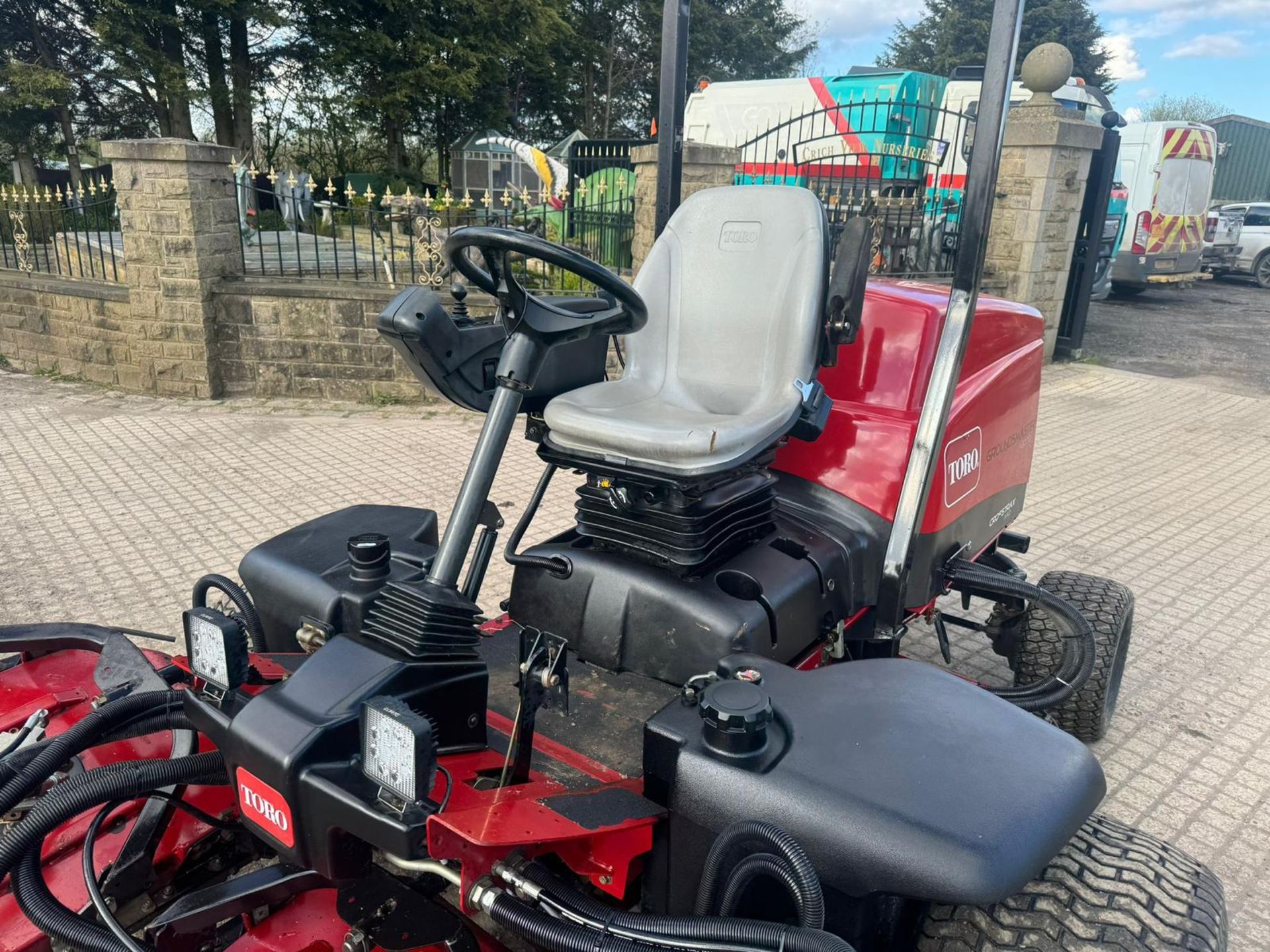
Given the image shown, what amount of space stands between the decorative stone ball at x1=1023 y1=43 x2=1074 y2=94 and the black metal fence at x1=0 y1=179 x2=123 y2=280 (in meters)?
8.02

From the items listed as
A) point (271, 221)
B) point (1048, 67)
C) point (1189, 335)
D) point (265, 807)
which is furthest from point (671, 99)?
point (1189, 335)

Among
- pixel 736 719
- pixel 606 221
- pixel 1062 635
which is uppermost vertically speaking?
pixel 606 221

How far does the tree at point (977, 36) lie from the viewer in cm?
3002

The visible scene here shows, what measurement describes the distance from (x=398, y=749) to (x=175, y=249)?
688 centimetres

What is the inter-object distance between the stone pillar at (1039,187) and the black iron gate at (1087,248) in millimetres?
269

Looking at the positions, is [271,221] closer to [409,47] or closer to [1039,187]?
[1039,187]

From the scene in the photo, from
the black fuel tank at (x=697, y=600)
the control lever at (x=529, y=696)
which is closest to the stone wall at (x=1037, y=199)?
the black fuel tank at (x=697, y=600)

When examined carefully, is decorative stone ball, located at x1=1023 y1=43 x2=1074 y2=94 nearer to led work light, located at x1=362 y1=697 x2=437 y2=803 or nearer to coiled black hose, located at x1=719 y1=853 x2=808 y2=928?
coiled black hose, located at x1=719 y1=853 x2=808 y2=928

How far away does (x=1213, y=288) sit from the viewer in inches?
709

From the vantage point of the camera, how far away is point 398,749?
4.81 feet

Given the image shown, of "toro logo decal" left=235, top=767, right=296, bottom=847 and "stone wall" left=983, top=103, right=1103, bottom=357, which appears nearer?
"toro logo decal" left=235, top=767, right=296, bottom=847

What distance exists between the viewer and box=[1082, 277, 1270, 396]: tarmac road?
1034 cm

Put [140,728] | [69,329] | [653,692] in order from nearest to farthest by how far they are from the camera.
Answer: [140,728] < [653,692] < [69,329]

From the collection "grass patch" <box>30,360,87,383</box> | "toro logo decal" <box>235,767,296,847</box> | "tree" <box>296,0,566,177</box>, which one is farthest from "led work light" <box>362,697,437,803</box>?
"tree" <box>296,0,566,177</box>
